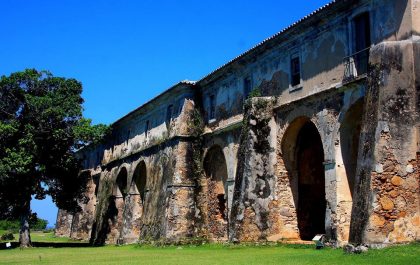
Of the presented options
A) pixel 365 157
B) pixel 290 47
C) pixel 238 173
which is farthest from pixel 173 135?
pixel 365 157

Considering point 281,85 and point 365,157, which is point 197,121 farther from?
point 365,157

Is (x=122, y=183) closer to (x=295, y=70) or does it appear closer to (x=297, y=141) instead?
(x=297, y=141)

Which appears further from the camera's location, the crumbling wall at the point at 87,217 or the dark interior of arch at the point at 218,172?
the crumbling wall at the point at 87,217

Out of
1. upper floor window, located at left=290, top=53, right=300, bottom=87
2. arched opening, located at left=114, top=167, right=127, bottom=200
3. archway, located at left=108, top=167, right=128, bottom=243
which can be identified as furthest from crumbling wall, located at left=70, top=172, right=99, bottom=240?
upper floor window, located at left=290, top=53, right=300, bottom=87

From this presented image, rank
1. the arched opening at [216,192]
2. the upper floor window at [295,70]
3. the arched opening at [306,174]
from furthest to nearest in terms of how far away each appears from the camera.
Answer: the arched opening at [216,192]
the arched opening at [306,174]
the upper floor window at [295,70]

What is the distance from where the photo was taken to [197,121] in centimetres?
2500

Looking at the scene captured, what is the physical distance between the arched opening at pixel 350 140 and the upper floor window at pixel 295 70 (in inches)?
120

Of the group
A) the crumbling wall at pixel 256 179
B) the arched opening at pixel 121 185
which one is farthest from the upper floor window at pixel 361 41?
the arched opening at pixel 121 185

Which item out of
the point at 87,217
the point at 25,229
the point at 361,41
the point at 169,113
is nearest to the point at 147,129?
the point at 169,113

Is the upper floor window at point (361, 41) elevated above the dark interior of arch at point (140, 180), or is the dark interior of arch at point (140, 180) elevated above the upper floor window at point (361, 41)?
the upper floor window at point (361, 41)

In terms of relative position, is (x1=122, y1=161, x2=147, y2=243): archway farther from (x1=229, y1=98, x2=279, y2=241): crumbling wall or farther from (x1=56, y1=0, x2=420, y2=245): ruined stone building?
(x1=229, y1=98, x2=279, y2=241): crumbling wall

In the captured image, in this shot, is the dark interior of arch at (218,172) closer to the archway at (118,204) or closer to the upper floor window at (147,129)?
the upper floor window at (147,129)

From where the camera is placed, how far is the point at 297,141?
18984 millimetres

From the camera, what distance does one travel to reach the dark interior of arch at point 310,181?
61.4ft
